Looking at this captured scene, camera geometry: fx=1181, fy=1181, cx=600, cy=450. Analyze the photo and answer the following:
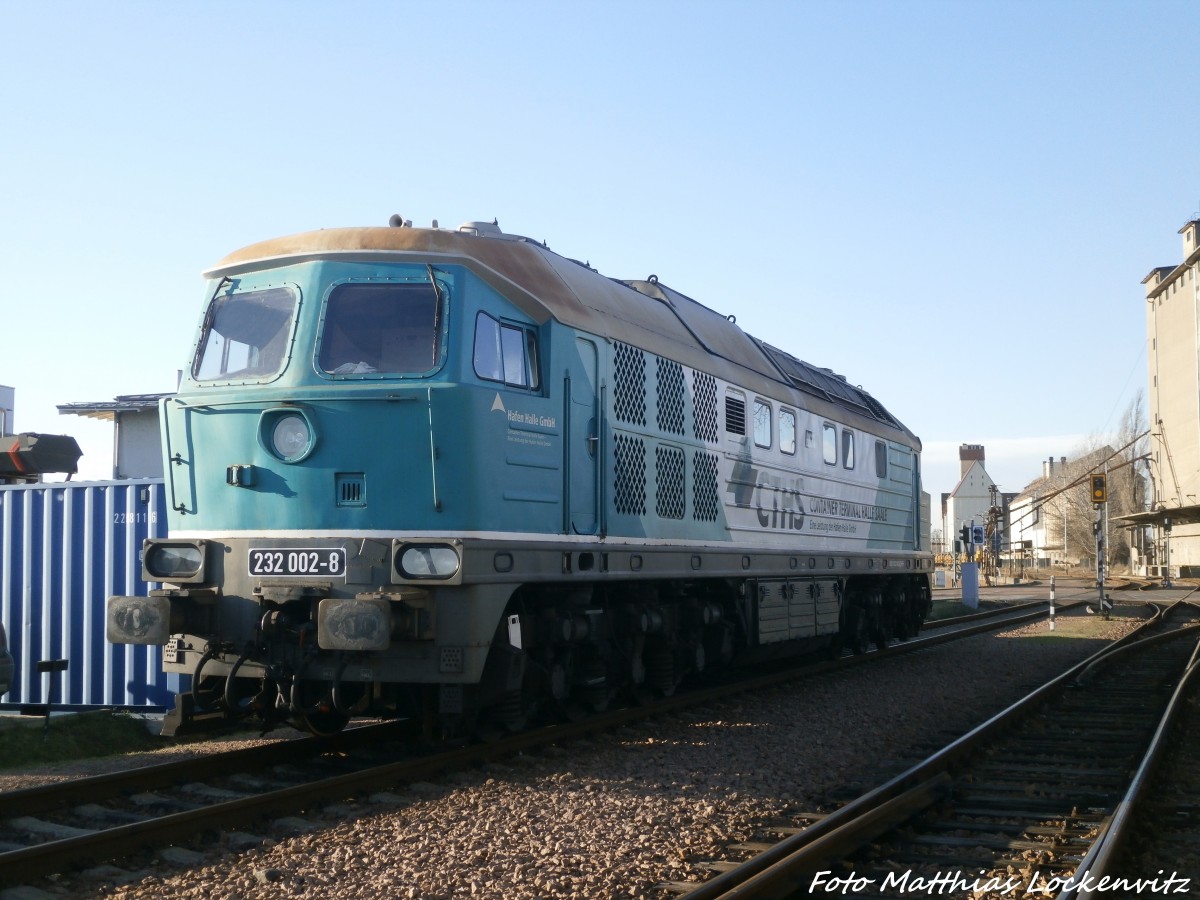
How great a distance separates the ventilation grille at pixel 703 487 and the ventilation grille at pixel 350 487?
13.1ft

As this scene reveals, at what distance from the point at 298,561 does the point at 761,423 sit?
21.2 ft

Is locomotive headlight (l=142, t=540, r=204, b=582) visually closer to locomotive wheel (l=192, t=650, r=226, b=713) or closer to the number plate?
the number plate

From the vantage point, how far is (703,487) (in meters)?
11.3

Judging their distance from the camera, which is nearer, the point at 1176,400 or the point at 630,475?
the point at 630,475

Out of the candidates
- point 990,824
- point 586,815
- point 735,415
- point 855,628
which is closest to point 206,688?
point 586,815

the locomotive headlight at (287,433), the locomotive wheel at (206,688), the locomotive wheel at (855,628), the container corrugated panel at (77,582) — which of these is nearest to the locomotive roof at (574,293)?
the locomotive headlight at (287,433)

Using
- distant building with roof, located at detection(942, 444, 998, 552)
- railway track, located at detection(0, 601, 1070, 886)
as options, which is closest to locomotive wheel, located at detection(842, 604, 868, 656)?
railway track, located at detection(0, 601, 1070, 886)

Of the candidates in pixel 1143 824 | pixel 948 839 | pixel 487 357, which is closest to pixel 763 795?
pixel 948 839

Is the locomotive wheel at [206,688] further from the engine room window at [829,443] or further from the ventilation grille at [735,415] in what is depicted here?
the engine room window at [829,443]

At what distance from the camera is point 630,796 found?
7.44 metres

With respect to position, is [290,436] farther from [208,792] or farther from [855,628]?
[855,628]

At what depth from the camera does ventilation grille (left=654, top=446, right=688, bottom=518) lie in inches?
411

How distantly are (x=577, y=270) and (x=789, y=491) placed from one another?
4.80 meters

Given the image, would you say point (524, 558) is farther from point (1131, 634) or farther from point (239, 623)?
point (1131, 634)
